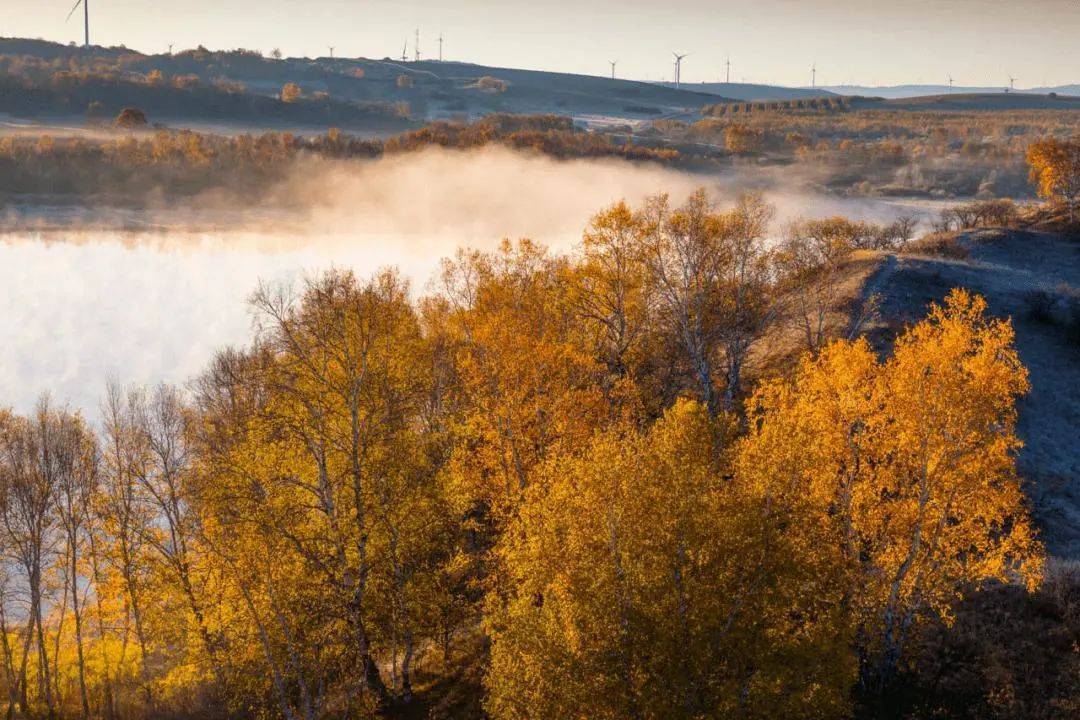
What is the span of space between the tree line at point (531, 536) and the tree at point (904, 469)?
0.12 metres

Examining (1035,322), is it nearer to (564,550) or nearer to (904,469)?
(904,469)

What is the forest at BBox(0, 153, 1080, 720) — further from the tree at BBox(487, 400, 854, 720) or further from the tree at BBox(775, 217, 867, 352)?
the tree at BBox(775, 217, 867, 352)

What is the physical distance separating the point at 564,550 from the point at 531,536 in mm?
1458

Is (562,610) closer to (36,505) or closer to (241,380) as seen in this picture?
(36,505)

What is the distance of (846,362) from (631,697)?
15.4m

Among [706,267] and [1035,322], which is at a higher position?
[706,267]

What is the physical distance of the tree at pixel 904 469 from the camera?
2691cm

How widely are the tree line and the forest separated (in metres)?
0.12

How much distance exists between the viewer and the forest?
22.5 metres

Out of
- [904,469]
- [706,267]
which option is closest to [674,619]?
[904,469]

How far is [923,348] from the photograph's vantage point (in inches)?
A: 1194

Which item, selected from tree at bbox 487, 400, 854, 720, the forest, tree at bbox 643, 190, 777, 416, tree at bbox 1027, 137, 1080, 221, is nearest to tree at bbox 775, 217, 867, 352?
tree at bbox 643, 190, 777, 416

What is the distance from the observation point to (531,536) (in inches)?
1054

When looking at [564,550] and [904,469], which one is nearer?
[564,550]
